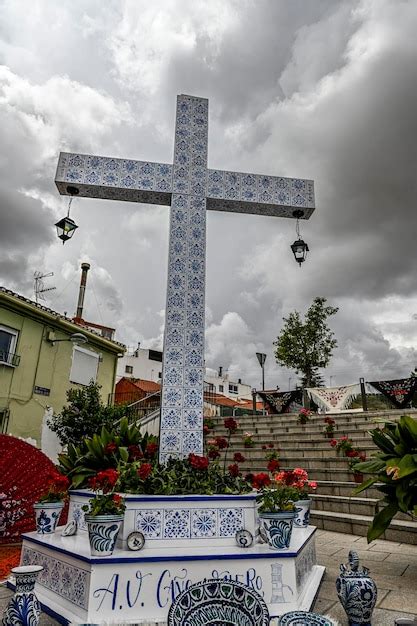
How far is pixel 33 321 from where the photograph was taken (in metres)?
11.6

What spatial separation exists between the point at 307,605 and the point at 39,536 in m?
2.23

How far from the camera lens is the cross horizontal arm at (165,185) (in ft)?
16.1

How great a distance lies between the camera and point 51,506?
3.46 m

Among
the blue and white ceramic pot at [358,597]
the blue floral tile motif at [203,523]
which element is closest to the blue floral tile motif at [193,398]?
the blue floral tile motif at [203,523]

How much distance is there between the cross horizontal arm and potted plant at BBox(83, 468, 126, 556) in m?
3.54

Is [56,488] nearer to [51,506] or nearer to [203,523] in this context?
[51,506]

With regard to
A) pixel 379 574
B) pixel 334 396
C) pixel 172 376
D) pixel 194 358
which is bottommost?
pixel 379 574

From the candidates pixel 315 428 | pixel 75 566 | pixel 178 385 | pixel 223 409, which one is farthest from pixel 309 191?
pixel 223 409

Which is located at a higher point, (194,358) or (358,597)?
(194,358)

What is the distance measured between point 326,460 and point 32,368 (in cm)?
853

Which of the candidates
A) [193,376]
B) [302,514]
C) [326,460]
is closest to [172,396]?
[193,376]

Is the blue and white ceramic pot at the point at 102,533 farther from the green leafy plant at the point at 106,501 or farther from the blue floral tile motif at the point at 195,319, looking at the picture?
the blue floral tile motif at the point at 195,319

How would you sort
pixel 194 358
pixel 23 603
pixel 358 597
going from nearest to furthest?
pixel 23 603 < pixel 358 597 < pixel 194 358

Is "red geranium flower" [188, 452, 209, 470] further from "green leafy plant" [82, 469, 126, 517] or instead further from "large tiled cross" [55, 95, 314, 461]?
"green leafy plant" [82, 469, 126, 517]
